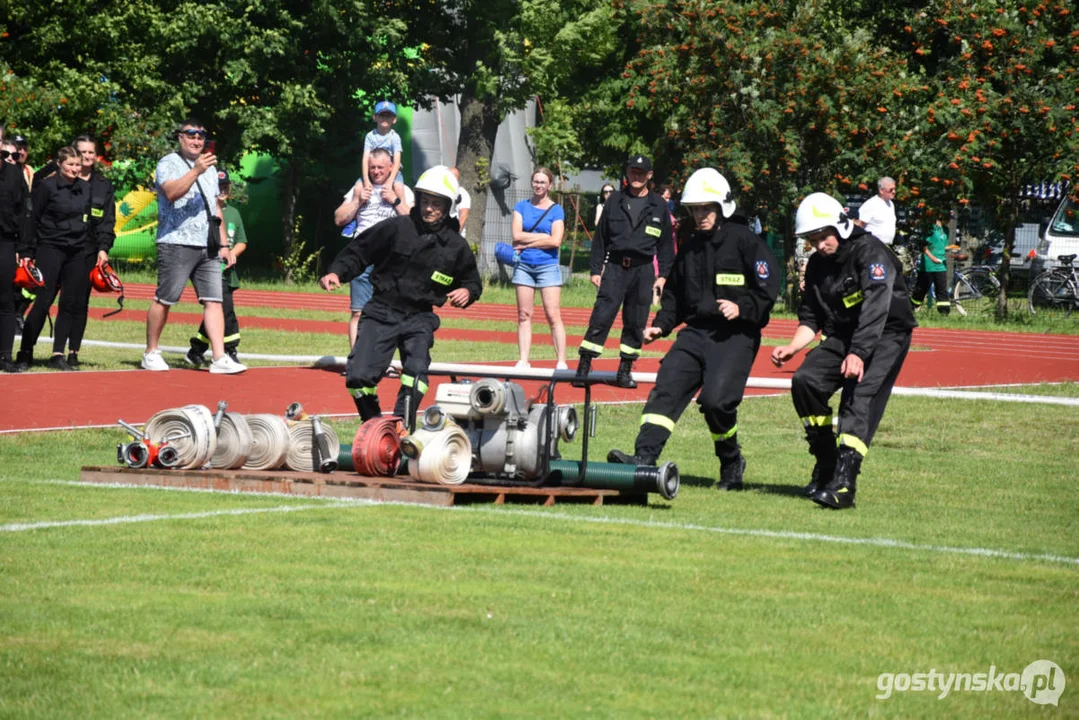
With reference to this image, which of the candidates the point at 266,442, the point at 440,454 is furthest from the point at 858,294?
the point at 266,442

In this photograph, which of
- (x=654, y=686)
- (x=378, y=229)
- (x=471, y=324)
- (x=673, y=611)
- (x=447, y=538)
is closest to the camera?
(x=654, y=686)

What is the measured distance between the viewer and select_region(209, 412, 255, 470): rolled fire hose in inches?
388

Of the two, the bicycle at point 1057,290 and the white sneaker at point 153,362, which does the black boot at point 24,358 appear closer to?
the white sneaker at point 153,362

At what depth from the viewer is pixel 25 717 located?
480cm

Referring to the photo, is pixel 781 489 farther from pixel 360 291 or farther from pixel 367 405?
pixel 360 291

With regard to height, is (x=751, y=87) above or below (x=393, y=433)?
above

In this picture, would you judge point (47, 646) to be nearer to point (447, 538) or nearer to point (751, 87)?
point (447, 538)

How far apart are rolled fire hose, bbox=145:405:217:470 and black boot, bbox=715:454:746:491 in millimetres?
3230

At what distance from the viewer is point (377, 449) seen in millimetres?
9578

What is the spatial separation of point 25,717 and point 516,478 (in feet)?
16.6

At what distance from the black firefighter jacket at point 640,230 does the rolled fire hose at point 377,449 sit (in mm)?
5898

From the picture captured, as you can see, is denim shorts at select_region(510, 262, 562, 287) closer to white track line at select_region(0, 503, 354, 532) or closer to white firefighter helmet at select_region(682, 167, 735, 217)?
white firefighter helmet at select_region(682, 167, 735, 217)

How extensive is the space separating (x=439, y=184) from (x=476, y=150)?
3135 cm

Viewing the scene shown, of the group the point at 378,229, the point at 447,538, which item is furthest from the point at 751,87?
the point at 447,538
